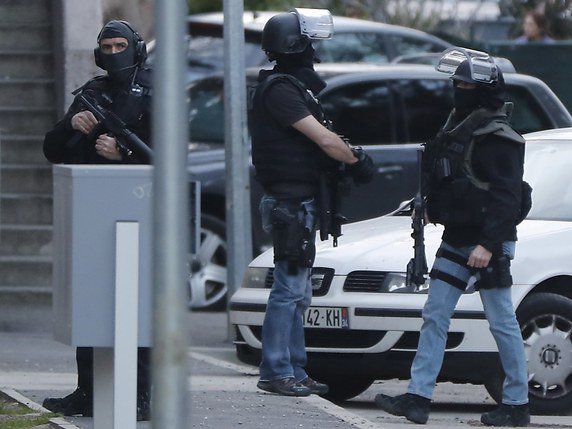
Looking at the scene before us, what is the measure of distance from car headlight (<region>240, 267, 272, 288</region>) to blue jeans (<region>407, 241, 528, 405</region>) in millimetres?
1442

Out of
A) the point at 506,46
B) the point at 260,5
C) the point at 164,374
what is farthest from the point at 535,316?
the point at 260,5

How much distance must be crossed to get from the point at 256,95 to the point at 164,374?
4.29 m

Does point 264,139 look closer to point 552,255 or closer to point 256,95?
point 256,95

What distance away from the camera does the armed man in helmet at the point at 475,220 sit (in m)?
7.61

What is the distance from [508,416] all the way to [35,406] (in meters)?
2.13

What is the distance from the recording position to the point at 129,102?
7.38 metres

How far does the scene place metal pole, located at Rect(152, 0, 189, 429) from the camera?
13.1 feet

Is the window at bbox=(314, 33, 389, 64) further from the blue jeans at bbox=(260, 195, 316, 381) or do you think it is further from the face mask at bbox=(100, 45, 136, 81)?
the face mask at bbox=(100, 45, 136, 81)

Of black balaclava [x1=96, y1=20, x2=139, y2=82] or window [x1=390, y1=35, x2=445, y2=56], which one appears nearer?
black balaclava [x1=96, y1=20, x2=139, y2=82]

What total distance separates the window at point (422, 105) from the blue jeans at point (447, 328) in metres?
5.20

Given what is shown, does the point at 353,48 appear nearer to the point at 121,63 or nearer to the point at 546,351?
the point at 546,351

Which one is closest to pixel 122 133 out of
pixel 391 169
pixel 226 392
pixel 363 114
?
pixel 226 392

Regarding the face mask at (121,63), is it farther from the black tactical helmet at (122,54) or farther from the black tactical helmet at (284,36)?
the black tactical helmet at (284,36)

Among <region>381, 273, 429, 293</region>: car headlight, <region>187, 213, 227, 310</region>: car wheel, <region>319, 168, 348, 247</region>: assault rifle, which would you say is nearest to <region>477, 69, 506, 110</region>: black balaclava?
<region>319, 168, 348, 247</region>: assault rifle
